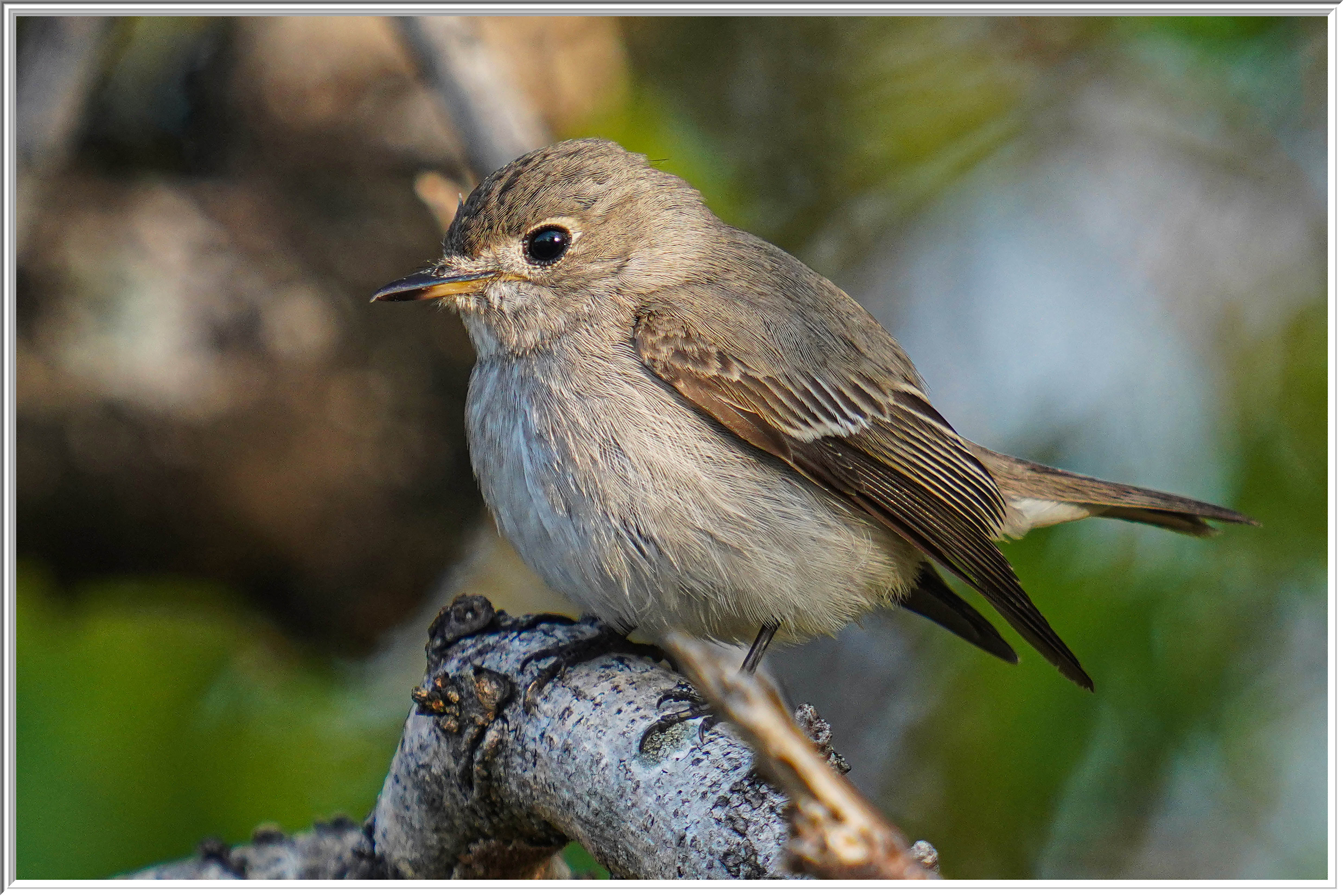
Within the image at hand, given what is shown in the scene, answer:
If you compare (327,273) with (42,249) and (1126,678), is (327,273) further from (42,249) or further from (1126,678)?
(1126,678)

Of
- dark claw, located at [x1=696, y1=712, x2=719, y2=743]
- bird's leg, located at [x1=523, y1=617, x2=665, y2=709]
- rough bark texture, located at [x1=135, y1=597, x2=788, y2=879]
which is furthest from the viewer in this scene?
bird's leg, located at [x1=523, y1=617, x2=665, y2=709]

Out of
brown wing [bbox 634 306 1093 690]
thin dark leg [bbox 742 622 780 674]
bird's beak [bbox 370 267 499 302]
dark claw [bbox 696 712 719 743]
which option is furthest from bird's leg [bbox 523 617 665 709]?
bird's beak [bbox 370 267 499 302]

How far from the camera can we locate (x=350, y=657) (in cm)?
454

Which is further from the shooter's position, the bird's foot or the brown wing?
the brown wing

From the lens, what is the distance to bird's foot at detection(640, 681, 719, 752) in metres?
2.11

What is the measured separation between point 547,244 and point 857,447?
0.85 m

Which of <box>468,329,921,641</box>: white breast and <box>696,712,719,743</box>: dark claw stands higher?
<box>468,329,921,641</box>: white breast

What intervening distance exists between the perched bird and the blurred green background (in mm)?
364

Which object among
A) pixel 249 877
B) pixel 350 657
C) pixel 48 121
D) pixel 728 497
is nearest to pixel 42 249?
pixel 48 121

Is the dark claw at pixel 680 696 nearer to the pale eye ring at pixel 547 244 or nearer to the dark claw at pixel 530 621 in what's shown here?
the dark claw at pixel 530 621

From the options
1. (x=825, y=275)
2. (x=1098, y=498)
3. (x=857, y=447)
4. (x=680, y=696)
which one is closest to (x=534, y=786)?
(x=680, y=696)

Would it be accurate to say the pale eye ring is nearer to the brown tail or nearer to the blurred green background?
the blurred green background

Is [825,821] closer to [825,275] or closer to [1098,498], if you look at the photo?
[1098,498]

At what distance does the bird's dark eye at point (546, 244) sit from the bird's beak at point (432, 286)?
9 cm
